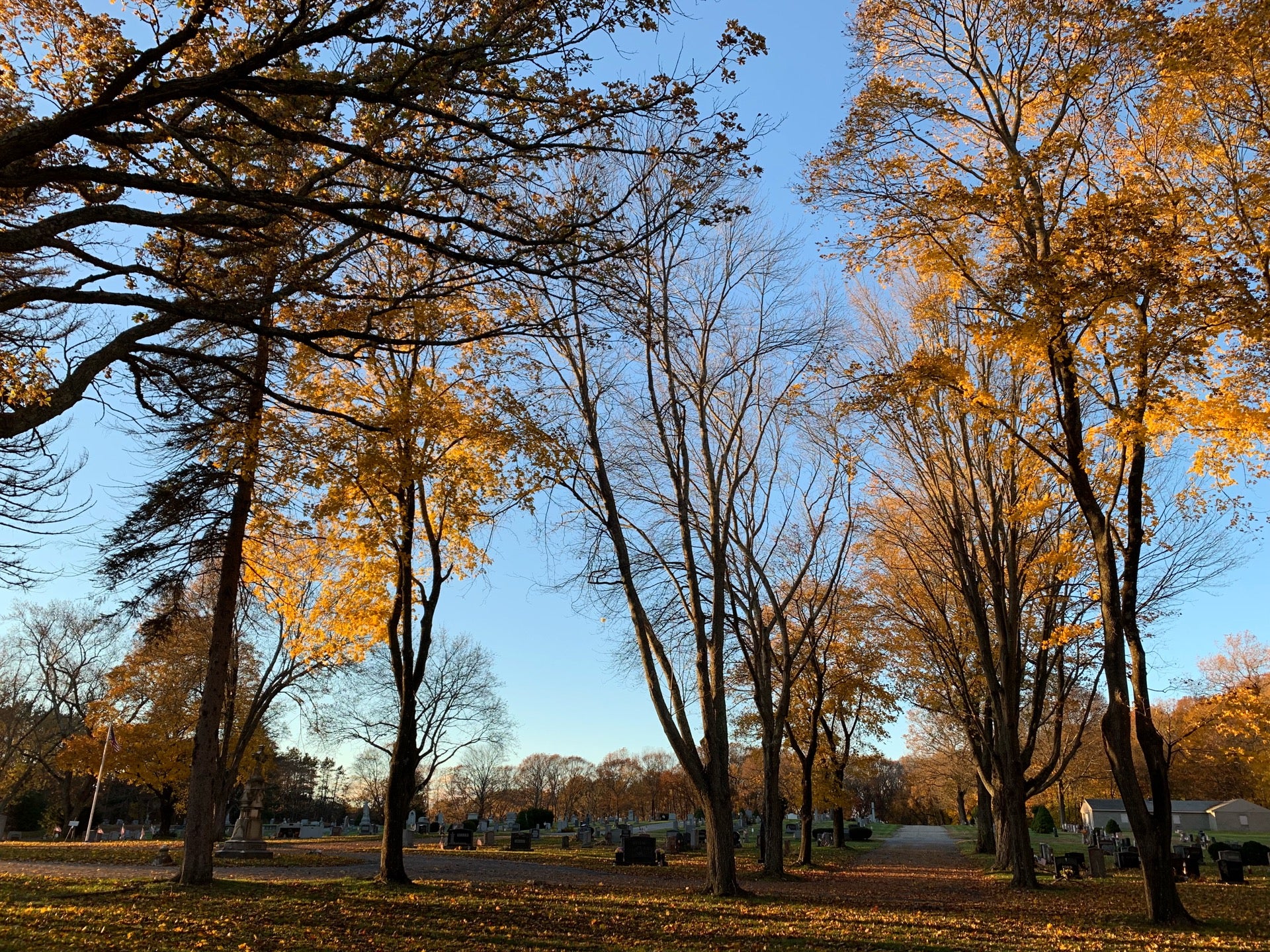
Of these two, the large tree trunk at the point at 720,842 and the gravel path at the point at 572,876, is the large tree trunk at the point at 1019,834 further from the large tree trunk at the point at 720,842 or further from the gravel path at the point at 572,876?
the large tree trunk at the point at 720,842

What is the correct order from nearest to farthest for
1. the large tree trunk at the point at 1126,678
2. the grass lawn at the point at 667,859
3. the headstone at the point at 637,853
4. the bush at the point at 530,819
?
1. the large tree trunk at the point at 1126,678
2. the grass lawn at the point at 667,859
3. the headstone at the point at 637,853
4. the bush at the point at 530,819

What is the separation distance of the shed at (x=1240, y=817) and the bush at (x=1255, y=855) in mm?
42928

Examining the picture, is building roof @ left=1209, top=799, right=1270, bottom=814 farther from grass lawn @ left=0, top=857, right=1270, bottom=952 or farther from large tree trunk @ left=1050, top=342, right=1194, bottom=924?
large tree trunk @ left=1050, top=342, right=1194, bottom=924

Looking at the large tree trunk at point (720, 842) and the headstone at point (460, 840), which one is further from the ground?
the large tree trunk at point (720, 842)

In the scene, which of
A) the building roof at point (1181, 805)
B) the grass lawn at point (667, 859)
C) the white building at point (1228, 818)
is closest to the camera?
the grass lawn at point (667, 859)

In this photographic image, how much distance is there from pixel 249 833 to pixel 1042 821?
159 feet

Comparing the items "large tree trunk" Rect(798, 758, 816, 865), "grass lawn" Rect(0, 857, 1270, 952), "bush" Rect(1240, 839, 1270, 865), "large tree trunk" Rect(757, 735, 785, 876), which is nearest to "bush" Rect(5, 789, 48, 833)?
"grass lawn" Rect(0, 857, 1270, 952)

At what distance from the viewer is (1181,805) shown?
64.6 m

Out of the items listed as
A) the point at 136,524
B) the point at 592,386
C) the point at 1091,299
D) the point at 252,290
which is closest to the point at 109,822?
the point at 136,524

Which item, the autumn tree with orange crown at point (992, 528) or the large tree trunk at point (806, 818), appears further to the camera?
the large tree trunk at point (806, 818)

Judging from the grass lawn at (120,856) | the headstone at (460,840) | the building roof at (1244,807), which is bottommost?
the building roof at (1244,807)

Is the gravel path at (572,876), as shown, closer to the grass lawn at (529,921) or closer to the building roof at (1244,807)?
the grass lawn at (529,921)

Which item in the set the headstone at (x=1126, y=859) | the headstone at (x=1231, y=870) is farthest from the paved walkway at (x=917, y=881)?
the headstone at (x=1231, y=870)

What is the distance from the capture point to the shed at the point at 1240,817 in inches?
2351
